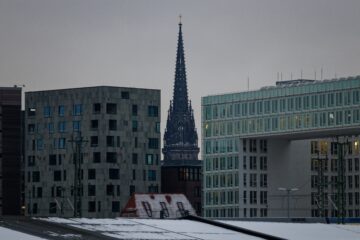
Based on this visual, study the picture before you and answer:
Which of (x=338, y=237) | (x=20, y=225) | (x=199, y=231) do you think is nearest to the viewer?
(x=20, y=225)

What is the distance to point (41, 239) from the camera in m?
94.5

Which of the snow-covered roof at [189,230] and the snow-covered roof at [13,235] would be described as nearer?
the snow-covered roof at [13,235]

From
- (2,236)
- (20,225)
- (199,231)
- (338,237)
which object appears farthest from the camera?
(338,237)

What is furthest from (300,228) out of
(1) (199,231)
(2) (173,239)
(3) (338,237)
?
(2) (173,239)

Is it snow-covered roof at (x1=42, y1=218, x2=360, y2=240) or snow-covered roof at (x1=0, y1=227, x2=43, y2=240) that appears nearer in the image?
snow-covered roof at (x1=0, y1=227, x2=43, y2=240)

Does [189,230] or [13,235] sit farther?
[189,230]

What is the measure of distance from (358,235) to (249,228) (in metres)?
11.4

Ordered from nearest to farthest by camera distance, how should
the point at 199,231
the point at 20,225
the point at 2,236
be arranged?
the point at 2,236, the point at 20,225, the point at 199,231

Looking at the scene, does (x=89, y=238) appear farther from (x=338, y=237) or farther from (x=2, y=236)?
(x=338, y=237)

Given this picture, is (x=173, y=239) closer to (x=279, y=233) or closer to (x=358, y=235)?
(x=279, y=233)

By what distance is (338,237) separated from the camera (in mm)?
117438

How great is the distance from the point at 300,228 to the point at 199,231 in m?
14.2

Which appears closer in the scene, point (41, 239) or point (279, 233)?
point (41, 239)

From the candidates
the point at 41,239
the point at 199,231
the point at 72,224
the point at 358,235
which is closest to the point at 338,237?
the point at 358,235
